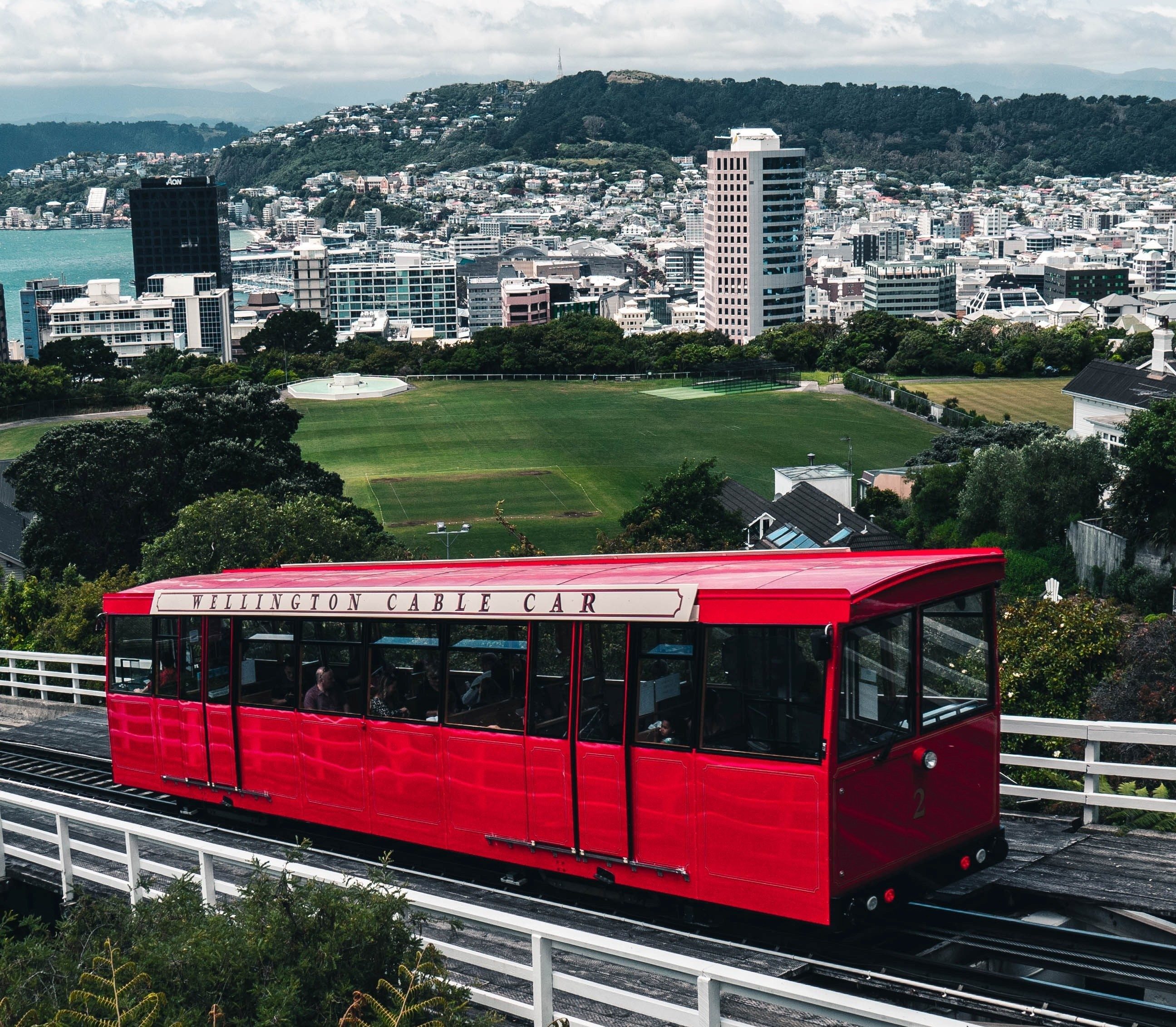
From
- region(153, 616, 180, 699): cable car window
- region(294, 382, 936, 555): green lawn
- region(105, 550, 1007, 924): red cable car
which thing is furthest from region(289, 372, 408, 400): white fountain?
region(105, 550, 1007, 924): red cable car

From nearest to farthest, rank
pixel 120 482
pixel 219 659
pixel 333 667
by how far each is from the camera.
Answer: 1. pixel 333 667
2. pixel 219 659
3. pixel 120 482

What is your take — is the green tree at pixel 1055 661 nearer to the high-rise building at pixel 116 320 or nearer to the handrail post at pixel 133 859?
the handrail post at pixel 133 859

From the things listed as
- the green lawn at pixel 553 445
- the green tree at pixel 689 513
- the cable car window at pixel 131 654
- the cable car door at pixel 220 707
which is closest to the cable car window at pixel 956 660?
the cable car door at pixel 220 707

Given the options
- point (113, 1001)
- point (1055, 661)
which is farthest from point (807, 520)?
point (113, 1001)

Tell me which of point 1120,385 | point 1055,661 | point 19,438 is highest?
point 1055,661

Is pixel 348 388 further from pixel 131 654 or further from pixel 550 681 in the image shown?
pixel 550 681
